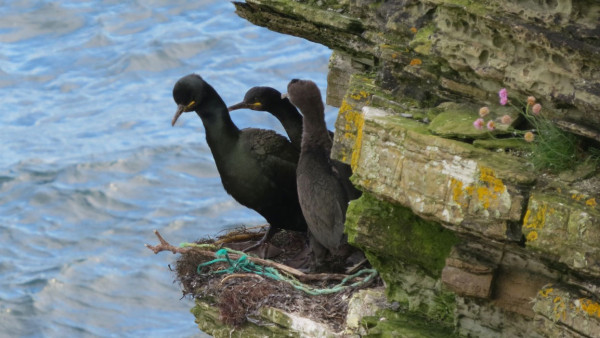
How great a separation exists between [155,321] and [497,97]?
20789mm

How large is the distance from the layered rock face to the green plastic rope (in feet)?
3.89

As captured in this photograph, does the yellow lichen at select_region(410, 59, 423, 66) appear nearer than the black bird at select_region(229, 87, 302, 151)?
Yes

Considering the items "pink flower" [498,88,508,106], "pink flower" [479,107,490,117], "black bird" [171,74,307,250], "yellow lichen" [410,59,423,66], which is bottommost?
"black bird" [171,74,307,250]

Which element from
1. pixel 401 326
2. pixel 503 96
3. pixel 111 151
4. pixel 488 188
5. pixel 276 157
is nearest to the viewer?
pixel 488 188

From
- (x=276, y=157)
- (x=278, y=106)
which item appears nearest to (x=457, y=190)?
(x=276, y=157)

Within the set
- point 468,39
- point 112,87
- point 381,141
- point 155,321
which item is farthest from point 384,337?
point 112,87

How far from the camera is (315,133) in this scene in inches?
366

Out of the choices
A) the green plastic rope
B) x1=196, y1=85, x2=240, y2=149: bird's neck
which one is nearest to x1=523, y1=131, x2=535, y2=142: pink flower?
the green plastic rope

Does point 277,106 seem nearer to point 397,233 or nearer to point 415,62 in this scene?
point 415,62

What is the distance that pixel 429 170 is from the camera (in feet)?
21.9

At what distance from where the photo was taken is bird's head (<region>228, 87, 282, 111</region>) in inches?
423

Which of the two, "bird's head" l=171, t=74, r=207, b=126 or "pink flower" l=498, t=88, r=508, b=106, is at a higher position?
"pink flower" l=498, t=88, r=508, b=106

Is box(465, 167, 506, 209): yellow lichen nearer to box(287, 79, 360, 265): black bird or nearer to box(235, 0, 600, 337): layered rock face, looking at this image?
box(235, 0, 600, 337): layered rock face

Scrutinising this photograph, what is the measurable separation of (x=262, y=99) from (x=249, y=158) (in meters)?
0.68
